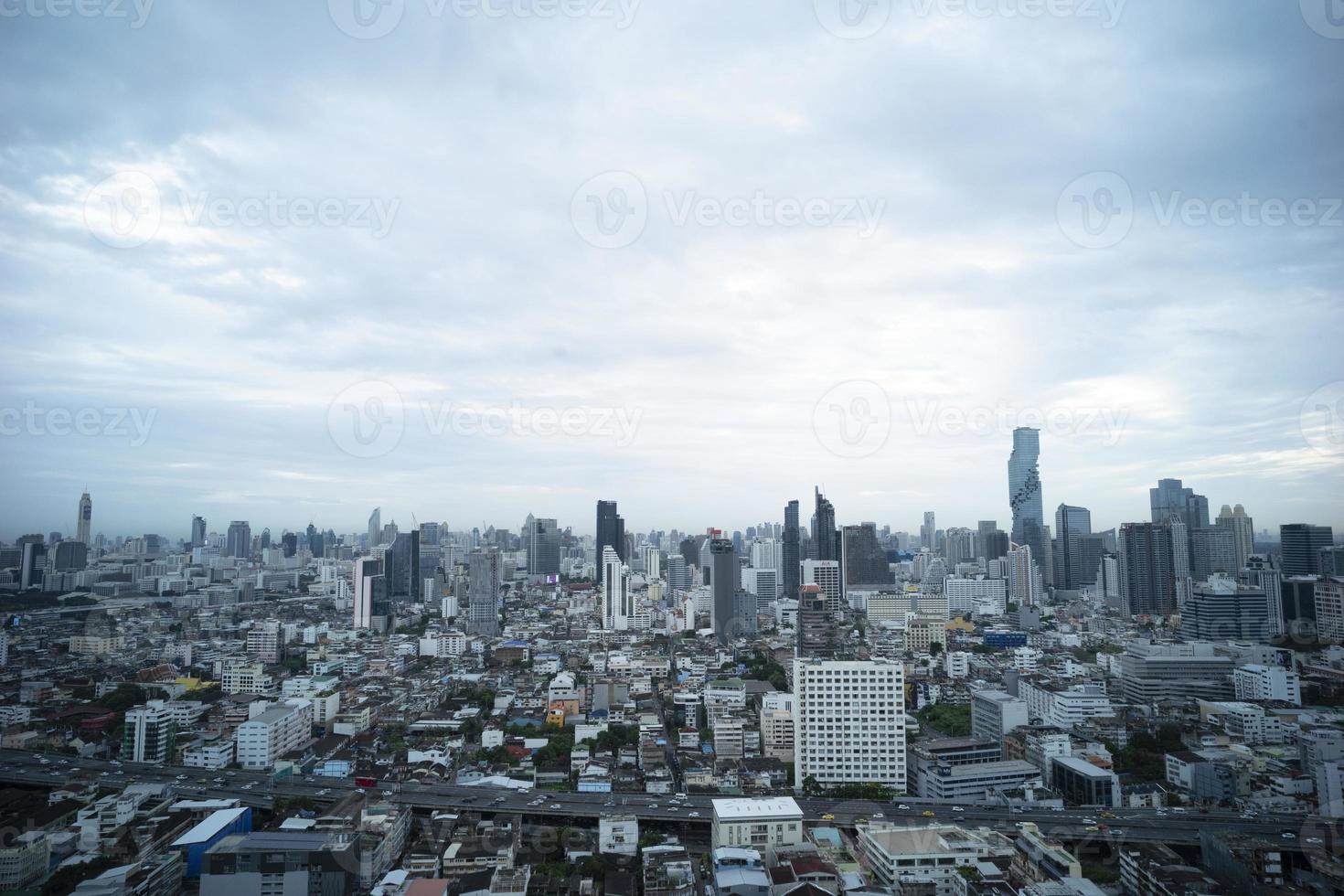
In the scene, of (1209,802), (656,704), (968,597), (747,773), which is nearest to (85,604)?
(656,704)

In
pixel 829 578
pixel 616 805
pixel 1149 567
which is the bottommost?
pixel 616 805

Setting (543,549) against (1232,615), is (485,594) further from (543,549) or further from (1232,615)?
(1232,615)

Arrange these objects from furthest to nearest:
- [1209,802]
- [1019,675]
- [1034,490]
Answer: [1034,490], [1019,675], [1209,802]

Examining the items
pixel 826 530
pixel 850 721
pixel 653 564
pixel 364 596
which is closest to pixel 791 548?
pixel 826 530

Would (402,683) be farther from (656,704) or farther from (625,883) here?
(625,883)

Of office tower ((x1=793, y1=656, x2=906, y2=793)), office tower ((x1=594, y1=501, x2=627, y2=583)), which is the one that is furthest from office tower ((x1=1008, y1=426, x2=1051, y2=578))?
office tower ((x1=793, y1=656, x2=906, y2=793))

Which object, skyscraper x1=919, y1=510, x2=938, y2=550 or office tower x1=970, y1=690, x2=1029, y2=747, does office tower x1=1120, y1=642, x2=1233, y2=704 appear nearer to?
office tower x1=970, y1=690, x2=1029, y2=747

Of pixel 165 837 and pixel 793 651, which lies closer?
pixel 165 837
